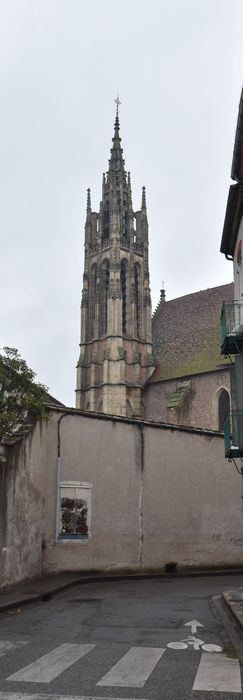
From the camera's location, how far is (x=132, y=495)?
18.4 meters

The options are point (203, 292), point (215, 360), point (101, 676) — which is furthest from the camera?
point (203, 292)

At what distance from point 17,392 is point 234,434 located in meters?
4.98

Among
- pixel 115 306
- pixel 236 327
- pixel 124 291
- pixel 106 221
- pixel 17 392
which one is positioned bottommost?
pixel 17 392

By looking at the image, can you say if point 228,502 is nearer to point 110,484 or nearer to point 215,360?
point 110,484

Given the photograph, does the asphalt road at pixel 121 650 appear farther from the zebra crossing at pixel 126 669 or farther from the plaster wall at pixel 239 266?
the plaster wall at pixel 239 266

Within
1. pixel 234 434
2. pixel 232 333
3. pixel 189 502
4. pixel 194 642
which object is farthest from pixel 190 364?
pixel 194 642

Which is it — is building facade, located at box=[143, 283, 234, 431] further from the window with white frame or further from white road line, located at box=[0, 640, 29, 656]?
white road line, located at box=[0, 640, 29, 656]

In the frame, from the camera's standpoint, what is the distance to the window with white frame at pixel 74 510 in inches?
659

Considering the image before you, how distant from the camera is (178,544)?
1909cm

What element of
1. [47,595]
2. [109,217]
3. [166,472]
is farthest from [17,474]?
[109,217]

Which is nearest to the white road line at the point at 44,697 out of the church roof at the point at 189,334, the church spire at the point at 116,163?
the church roof at the point at 189,334

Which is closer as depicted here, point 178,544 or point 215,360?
point 178,544

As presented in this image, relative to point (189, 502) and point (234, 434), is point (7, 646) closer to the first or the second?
point (234, 434)

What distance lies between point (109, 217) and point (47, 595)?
44419 millimetres
